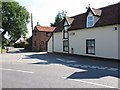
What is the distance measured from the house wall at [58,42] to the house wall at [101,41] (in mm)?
4348

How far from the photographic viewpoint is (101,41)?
17.2 m

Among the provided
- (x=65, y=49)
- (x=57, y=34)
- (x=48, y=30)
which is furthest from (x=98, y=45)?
(x=48, y=30)

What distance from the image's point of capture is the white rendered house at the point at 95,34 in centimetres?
1588

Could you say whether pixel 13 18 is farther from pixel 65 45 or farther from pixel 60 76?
pixel 60 76

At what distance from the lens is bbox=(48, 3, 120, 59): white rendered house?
1588 centimetres

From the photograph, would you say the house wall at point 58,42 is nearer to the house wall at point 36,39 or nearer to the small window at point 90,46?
the small window at point 90,46

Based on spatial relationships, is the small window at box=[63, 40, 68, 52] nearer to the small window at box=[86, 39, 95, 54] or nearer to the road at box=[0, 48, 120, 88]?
the small window at box=[86, 39, 95, 54]

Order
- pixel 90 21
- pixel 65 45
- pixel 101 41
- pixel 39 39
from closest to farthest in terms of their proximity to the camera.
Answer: pixel 101 41 < pixel 90 21 < pixel 65 45 < pixel 39 39

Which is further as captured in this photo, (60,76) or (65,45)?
(65,45)

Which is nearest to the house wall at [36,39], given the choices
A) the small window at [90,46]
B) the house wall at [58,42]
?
the house wall at [58,42]

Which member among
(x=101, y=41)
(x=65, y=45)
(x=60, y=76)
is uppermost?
(x=101, y=41)

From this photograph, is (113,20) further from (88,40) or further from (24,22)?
(24,22)

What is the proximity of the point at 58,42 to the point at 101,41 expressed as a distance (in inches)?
422

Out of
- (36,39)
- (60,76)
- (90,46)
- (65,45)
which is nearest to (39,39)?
(36,39)
